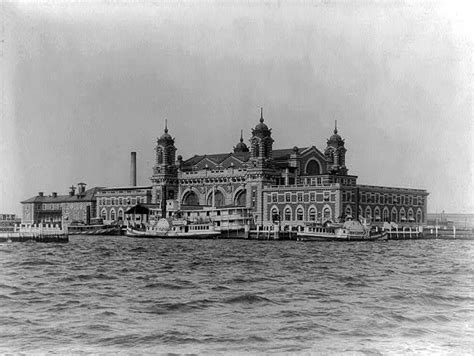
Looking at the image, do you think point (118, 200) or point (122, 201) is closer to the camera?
point (122, 201)

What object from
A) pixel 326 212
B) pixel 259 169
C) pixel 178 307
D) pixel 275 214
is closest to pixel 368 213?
Answer: pixel 326 212

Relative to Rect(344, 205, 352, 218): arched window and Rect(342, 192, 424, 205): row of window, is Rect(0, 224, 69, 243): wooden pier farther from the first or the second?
Rect(342, 192, 424, 205): row of window

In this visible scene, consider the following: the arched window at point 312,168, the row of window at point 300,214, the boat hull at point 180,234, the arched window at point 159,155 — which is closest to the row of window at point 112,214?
the arched window at point 159,155

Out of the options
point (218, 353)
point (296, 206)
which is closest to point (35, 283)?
point (218, 353)

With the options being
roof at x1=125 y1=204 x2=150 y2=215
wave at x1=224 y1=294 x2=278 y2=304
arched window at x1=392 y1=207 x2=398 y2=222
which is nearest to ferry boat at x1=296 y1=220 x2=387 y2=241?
arched window at x1=392 y1=207 x2=398 y2=222

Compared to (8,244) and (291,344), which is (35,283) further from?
(8,244)

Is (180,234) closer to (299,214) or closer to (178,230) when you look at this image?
(178,230)

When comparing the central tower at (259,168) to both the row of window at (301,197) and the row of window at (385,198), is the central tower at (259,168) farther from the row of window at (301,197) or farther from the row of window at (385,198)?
the row of window at (385,198)
